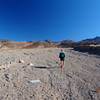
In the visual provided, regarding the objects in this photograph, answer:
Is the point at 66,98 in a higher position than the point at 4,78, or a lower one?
lower

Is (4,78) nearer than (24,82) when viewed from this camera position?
No

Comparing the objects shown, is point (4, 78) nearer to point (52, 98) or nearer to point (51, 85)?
point (51, 85)

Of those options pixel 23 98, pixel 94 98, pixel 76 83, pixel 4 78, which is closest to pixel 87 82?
pixel 76 83

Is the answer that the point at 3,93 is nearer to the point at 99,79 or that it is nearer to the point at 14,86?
the point at 14,86

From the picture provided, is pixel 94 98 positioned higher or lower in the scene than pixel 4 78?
lower

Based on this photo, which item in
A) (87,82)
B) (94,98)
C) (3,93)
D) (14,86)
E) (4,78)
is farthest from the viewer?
(4,78)

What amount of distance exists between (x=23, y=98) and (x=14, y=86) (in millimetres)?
1763

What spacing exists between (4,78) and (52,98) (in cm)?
454

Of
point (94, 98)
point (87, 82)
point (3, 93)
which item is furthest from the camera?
point (87, 82)

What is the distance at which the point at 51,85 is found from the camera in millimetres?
8516

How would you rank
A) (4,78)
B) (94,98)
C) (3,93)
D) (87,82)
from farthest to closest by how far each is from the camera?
(4,78), (87,82), (3,93), (94,98)

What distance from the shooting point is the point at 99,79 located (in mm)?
9438

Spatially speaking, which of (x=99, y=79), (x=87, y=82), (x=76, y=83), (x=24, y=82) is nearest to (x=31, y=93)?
(x=24, y=82)

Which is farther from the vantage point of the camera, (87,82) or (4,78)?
(4,78)
